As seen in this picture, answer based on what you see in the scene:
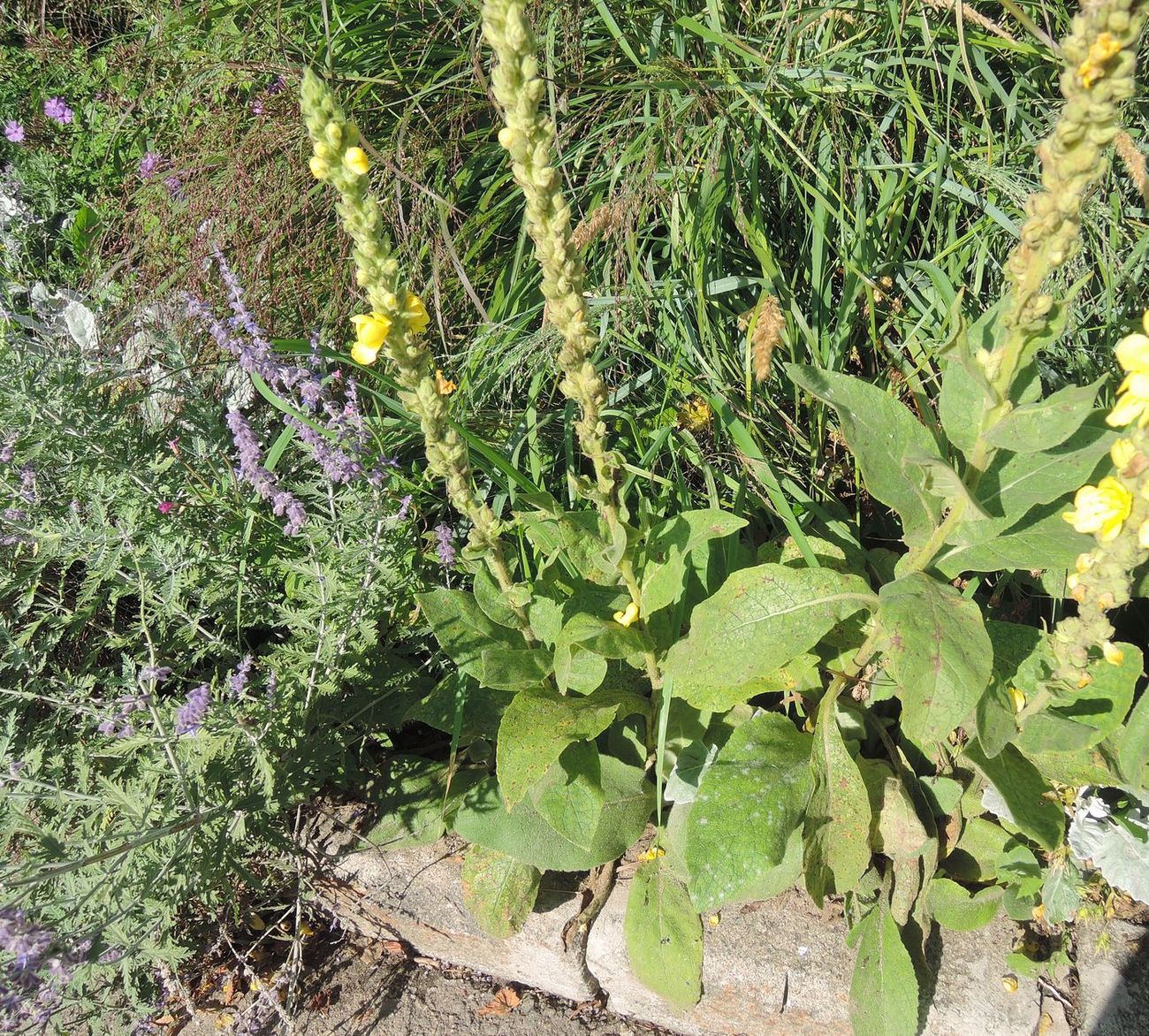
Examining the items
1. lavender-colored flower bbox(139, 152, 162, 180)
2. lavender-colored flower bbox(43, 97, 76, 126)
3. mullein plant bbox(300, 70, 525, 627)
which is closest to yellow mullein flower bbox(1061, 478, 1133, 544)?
mullein plant bbox(300, 70, 525, 627)

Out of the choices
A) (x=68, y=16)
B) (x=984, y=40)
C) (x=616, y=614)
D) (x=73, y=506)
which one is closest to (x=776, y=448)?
(x=616, y=614)

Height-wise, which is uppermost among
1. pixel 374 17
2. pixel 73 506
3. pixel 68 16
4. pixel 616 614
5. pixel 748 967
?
pixel 68 16

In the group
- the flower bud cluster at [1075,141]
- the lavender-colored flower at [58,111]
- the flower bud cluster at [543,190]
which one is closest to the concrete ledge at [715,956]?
the flower bud cluster at [543,190]

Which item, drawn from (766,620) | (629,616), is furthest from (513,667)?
(766,620)

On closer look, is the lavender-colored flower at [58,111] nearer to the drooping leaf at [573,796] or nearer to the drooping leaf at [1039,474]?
the drooping leaf at [573,796]

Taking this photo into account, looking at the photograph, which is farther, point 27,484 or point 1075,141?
point 27,484

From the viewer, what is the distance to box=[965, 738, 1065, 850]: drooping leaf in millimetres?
1815

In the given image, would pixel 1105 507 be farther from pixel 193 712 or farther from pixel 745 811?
pixel 193 712

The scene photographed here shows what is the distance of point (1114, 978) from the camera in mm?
2047

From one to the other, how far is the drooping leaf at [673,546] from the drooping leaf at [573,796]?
39 cm

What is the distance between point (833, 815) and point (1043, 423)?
3.16ft

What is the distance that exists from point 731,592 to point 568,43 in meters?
2.00

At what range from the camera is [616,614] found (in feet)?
6.81

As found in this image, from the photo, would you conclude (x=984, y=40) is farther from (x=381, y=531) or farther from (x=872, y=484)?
(x=381, y=531)
